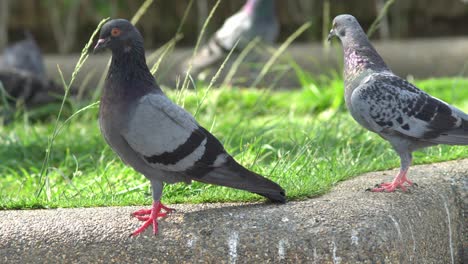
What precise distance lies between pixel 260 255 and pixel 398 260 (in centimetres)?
61

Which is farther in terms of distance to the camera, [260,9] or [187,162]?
Answer: [260,9]

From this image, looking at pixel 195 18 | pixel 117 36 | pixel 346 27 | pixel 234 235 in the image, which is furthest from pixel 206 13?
pixel 234 235

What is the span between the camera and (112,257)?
147 inches

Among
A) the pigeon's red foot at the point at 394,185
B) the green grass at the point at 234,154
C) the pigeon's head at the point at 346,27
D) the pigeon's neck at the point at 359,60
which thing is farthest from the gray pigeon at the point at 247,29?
the pigeon's red foot at the point at 394,185

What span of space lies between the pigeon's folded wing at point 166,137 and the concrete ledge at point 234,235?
0.26 m

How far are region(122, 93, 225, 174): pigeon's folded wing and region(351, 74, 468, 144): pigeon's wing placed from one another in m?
0.86

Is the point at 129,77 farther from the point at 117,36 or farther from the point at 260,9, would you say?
the point at 260,9

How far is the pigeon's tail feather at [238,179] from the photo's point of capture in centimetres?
388

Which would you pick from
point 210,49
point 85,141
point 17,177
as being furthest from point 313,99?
point 17,177

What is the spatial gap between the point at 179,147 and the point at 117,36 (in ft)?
1.93

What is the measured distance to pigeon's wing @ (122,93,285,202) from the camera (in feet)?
12.4

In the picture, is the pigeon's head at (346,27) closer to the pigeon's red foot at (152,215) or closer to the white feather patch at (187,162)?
the white feather patch at (187,162)

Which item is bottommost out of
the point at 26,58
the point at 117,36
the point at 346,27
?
the point at 26,58

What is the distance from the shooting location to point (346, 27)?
460cm
